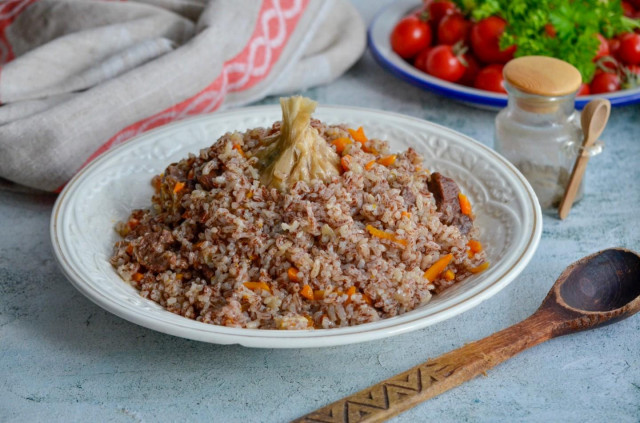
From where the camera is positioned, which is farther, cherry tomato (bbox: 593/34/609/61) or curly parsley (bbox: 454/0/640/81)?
cherry tomato (bbox: 593/34/609/61)

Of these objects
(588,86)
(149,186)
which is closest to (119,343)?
(149,186)

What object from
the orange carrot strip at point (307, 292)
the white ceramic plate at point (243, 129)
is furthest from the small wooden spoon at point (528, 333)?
the orange carrot strip at point (307, 292)

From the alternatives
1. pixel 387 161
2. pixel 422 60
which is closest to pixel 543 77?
pixel 387 161

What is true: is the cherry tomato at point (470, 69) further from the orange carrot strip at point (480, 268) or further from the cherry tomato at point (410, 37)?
the orange carrot strip at point (480, 268)

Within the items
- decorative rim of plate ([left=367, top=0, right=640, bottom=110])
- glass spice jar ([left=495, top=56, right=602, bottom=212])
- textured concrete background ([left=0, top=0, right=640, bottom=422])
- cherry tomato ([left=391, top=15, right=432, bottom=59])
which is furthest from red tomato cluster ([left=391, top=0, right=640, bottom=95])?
textured concrete background ([left=0, top=0, right=640, bottom=422])

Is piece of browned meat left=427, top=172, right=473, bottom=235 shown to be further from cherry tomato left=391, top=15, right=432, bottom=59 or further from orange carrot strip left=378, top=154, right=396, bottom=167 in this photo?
cherry tomato left=391, top=15, right=432, bottom=59

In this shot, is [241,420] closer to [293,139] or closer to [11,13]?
[293,139]

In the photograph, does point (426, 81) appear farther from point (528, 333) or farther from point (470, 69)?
A: point (528, 333)
